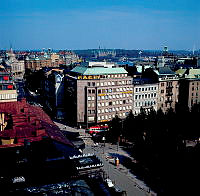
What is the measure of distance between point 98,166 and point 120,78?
64.5 metres

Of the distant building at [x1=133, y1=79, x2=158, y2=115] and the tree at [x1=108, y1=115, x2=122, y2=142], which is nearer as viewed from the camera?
the tree at [x1=108, y1=115, x2=122, y2=142]

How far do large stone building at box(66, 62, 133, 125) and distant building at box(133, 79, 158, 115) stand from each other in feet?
8.12

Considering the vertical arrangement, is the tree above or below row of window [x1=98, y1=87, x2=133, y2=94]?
below

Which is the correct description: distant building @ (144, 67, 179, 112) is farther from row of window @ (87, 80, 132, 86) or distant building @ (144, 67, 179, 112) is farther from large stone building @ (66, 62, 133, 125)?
row of window @ (87, 80, 132, 86)

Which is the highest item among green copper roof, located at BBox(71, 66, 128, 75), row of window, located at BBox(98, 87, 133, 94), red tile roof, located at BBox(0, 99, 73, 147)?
green copper roof, located at BBox(71, 66, 128, 75)

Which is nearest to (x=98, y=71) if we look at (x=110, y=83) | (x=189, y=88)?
(x=110, y=83)

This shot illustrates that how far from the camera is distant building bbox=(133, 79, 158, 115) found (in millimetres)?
90625

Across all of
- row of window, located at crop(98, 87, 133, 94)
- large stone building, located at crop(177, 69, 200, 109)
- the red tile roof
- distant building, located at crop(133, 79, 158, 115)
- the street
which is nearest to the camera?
the red tile roof

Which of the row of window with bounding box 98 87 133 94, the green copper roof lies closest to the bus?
the row of window with bounding box 98 87 133 94

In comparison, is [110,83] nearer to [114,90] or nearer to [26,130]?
[114,90]

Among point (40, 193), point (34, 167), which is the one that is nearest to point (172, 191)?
point (34, 167)

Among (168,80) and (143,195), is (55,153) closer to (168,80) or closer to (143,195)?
(143,195)

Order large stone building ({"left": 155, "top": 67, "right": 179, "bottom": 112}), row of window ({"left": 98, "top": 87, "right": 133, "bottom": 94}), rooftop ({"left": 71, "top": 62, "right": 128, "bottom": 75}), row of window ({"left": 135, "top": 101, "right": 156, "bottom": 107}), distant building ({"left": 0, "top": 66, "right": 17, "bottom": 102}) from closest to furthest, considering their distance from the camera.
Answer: distant building ({"left": 0, "top": 66, "right": 17, "bottom": 102}) < row of window ({"left": 98, "top": 87, "right": 133, "bottom": 94}) < rooftop ({"left": 71, "top": 62, "right": 128, "bottom": 75}) < row of window ({"left": 135, "top": 101, "right": 156, "bottom": 107}) < large stone building ({"left": 155, "top": 67, "right": 179, "bottom": 112})

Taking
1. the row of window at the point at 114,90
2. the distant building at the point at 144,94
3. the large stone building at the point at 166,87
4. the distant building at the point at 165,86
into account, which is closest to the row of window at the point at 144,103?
the distant building at the point at 144,94
